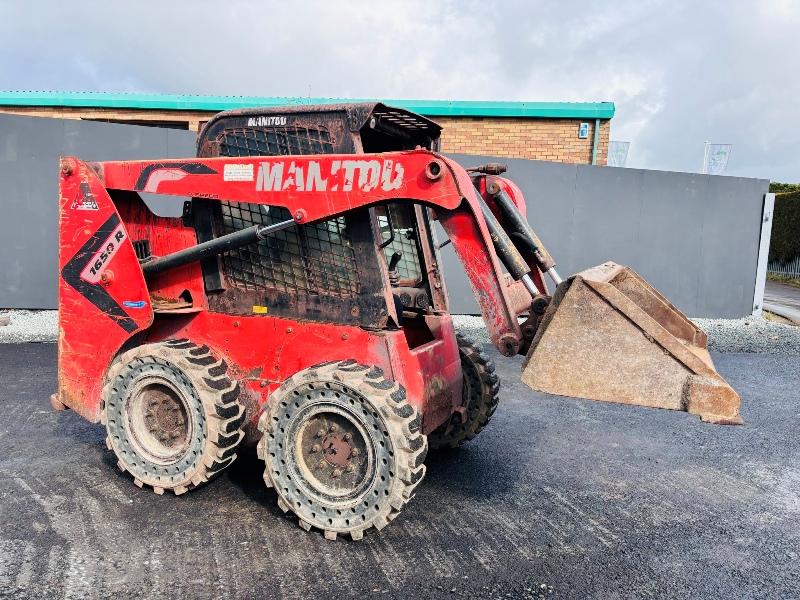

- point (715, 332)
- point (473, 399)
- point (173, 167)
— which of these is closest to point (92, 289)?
point (173, 167)

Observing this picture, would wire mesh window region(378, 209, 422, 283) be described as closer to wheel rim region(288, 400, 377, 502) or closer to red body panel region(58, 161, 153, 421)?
wheel rim region(288, 400, 377, 502)

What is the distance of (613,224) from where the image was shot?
38.0 ft

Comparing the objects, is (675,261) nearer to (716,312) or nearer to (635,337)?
(716,312)

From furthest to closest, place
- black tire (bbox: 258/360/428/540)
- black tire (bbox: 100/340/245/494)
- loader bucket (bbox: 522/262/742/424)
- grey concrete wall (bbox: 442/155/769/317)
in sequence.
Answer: grey concrete wall (bbox: 442/155/769/317), black tire (bbox: 100/340/245/494), black tire (bbox: 258/360/428/540), loader bucket (bbox: 522/262/742/424)

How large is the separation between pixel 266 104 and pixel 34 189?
588 cm

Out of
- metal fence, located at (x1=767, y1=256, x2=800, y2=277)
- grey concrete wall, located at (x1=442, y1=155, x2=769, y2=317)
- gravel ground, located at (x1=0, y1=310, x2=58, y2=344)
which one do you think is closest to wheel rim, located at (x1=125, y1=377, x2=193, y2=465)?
gravel ground, located at (x1=0, y1=310, x2=58, y2=344)

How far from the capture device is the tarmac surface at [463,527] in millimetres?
3090

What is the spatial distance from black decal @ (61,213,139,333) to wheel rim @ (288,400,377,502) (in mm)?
1463

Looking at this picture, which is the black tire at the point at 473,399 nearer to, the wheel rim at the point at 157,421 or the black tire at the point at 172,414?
the black tire at the point at 172,414

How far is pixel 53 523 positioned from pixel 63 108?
13.5m

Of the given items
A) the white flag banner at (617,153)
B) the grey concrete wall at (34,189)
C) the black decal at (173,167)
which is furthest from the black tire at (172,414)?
the white flag banner at (617,153)

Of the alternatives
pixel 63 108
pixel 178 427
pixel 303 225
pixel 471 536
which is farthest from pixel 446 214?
pixel 63 108

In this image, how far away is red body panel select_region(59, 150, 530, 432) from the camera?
3445 mm

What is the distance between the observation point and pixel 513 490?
4266 millimetres
